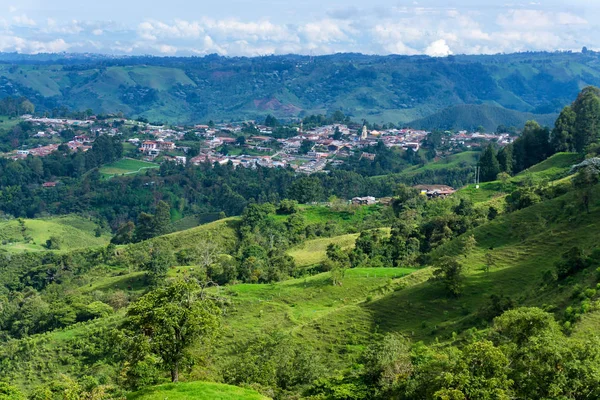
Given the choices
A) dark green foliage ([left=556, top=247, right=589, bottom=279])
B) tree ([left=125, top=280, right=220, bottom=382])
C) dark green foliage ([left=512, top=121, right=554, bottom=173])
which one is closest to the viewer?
tree ([left=125, top=280, right=220, bottom=382])

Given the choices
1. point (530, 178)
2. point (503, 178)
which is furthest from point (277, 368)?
point (503, 178)

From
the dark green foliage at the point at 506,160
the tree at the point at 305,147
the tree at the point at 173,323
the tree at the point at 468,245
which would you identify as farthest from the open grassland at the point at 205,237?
the tree at the point at 305,147

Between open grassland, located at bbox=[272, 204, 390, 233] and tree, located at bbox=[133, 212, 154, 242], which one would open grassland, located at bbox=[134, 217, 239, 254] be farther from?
tree, located at bbox=[133, 212, 154, 242]

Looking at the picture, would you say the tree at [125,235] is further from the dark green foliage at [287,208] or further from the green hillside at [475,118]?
the green hillside at [475,118]

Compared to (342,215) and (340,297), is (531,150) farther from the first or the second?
(340,297)

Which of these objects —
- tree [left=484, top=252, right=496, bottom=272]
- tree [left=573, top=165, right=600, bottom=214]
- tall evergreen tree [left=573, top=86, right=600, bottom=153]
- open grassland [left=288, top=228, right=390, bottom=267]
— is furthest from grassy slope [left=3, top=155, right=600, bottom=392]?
tall evergreen tree [left=573, top=86, right=600, bottom=153]

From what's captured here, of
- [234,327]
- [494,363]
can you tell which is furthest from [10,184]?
[494,363]
